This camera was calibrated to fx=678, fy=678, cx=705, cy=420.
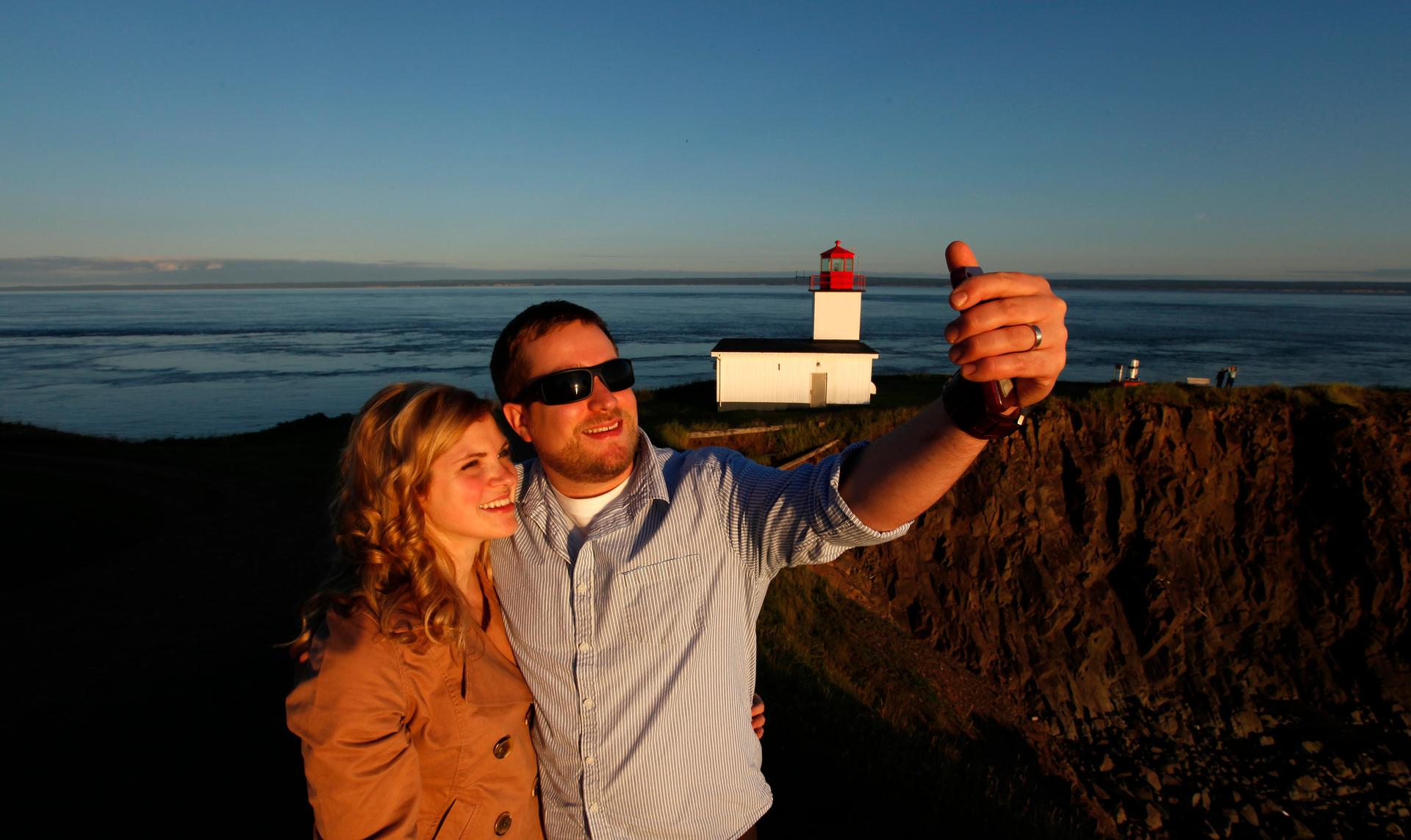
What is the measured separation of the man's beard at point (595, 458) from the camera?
2.39 meters

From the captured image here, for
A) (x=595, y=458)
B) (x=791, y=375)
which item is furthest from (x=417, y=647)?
(x=791, y=375)

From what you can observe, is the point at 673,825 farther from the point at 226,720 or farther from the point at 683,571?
the point at 226,720

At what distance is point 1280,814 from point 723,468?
12.9 meters

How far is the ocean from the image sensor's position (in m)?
36.1

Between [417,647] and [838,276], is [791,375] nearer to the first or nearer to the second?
[838,276]

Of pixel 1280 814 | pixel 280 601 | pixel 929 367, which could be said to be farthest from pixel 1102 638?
pixel 929 367

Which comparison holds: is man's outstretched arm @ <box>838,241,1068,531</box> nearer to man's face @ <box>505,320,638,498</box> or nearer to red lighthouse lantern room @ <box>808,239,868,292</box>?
man's face @ <box>505,320,638,498</box>

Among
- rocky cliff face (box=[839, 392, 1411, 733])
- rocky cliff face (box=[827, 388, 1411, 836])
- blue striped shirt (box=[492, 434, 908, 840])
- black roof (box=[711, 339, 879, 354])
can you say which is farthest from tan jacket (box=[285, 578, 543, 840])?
black roof (box=[711, 339, 879, 354])

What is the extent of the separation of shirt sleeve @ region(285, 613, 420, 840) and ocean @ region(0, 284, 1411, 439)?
2668 centimetres

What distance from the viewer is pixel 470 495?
2.28 meters

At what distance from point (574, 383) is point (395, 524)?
0.75 meters

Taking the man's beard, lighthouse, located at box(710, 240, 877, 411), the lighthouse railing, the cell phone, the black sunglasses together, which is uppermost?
the lighthouse railing

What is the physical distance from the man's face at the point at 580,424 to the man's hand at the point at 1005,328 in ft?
4.12

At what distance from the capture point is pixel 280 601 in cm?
870
